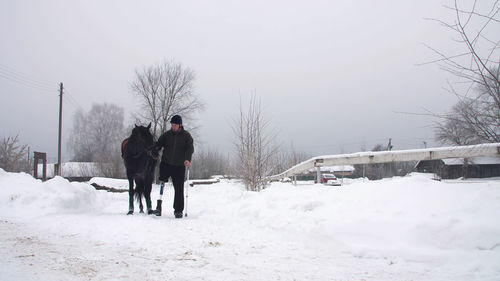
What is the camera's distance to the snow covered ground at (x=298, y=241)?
2.88m

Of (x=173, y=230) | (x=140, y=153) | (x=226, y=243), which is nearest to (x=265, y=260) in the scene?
(x=226, y=243)

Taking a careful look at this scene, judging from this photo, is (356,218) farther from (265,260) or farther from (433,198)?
(265,260)

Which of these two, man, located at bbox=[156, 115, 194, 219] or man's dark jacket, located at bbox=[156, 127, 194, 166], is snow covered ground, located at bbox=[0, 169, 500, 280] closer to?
man, located at bbox=[156, 115, 194, 219]

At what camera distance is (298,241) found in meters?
4.13

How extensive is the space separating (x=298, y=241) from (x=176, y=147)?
3.64 metres

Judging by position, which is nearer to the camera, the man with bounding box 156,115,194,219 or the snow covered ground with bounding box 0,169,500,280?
the snow covered ground with bounding box 0,169,500,280

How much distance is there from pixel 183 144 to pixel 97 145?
176 feet

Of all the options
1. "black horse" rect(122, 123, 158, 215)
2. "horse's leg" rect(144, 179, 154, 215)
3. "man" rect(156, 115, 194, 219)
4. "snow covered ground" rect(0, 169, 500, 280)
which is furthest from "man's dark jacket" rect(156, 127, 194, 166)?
"snow covered ground" rect(0, 169, 500, 280)

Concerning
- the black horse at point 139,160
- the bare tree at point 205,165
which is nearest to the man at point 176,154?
the black horse at point 139,160

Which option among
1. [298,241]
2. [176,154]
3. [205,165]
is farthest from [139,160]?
[205,165]

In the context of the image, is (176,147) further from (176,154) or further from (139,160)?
(139,160)

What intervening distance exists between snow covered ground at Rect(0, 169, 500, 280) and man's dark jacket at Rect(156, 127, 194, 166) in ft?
4.92

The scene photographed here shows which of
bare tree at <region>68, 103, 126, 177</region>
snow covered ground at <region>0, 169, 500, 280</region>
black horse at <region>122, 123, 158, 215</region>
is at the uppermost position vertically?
bare tree at <region>68, 103, 126, 177</region>

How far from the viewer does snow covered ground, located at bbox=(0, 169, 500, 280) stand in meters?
2.88
